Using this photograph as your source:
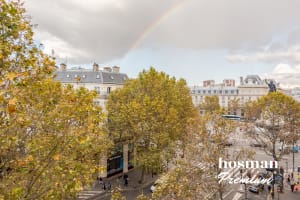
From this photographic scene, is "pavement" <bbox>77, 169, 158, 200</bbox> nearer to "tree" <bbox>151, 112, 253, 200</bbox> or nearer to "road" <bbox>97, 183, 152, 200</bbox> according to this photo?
"road" <bbox>97, 183, 152, 200</bbox>

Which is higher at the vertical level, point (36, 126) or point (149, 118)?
point (36, 126)

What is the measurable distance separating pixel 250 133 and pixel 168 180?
78.2 ft

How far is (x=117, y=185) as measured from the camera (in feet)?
111

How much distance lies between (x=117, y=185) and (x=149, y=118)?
409 inches

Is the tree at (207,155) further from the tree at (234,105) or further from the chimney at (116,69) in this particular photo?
the tree at (234,105)

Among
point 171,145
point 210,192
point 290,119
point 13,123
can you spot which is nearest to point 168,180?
point 210,192

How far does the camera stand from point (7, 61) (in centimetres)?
827

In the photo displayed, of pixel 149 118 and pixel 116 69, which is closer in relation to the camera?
pixel 149 118

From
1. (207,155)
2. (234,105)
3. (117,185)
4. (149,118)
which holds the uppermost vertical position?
(234,105)

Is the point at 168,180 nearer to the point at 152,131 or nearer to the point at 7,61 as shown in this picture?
the point at 7,61

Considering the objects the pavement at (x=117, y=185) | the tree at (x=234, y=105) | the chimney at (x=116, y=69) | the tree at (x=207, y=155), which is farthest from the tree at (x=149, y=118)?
the tree at (x=234, y=105)

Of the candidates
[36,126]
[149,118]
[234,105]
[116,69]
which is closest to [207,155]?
[149,118]

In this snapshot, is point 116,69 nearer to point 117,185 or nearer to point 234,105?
point 117,185

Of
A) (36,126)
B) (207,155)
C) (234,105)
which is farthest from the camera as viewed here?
(234,105)
